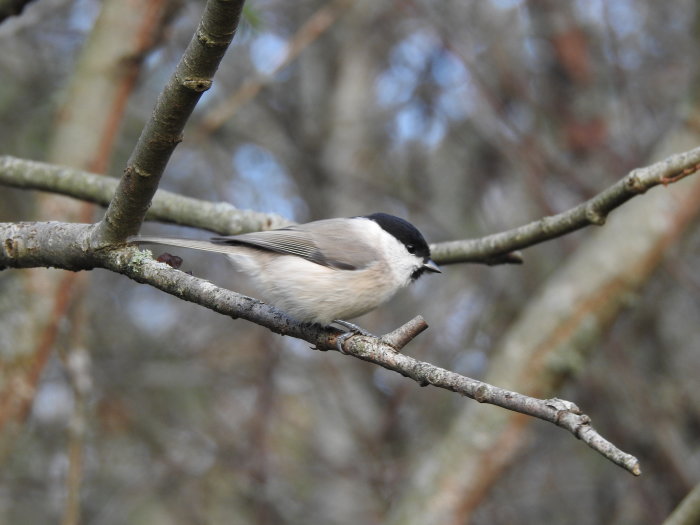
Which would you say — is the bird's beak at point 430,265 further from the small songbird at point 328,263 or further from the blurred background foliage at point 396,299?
the blurred background foliage at point 396,299

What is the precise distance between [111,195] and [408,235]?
118 cm

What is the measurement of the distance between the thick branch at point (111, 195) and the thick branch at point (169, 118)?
88cm

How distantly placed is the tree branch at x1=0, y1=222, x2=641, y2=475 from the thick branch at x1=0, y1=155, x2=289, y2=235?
25.5 inches

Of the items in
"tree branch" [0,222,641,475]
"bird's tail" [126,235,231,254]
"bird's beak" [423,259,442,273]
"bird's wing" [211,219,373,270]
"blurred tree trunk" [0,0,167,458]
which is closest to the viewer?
"tree branch" [0,222,641,475]

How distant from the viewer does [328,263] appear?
2.92 m

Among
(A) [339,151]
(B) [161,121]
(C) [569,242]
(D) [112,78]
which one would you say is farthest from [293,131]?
(B) [161,121]

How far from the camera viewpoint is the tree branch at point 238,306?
4.91 feet

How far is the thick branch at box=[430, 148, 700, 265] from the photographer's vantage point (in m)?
2.18

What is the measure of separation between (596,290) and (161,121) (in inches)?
111

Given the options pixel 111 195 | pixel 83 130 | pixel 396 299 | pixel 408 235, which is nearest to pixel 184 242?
pixel 111 195

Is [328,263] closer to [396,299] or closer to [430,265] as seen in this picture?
[430,265]

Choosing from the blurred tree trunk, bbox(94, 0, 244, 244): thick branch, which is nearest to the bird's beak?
bbox(94, 0, 244, 244): thick branch

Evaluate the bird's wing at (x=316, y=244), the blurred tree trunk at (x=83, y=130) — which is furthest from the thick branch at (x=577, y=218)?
the blurred tree trunk at (x=83, y=130)

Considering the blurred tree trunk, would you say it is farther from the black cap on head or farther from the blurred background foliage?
the black cap on head
